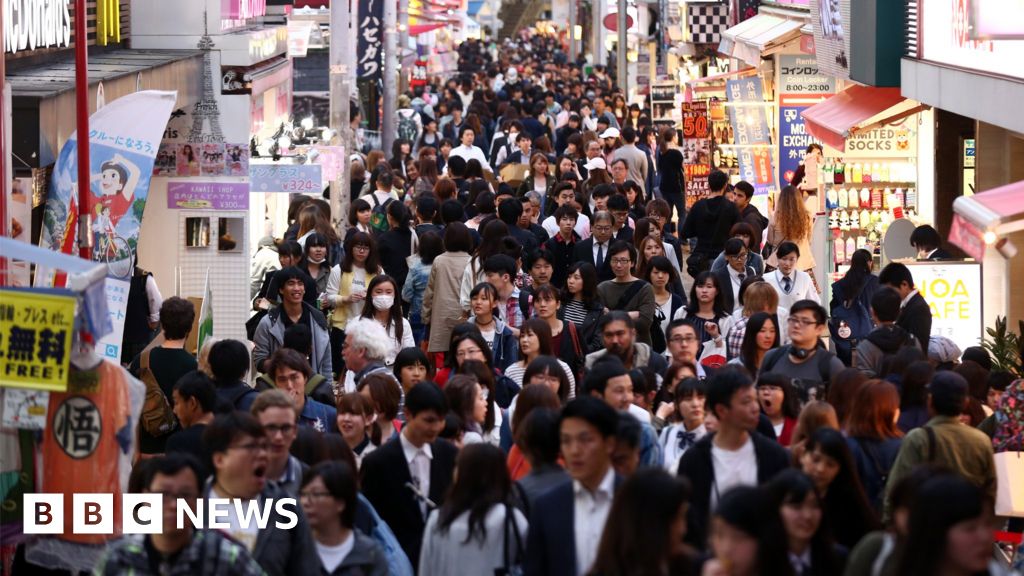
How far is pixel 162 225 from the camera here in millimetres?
15492

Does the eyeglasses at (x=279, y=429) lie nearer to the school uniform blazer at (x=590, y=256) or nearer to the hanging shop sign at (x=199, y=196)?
the school uniform blazer at (x=590, y=256)

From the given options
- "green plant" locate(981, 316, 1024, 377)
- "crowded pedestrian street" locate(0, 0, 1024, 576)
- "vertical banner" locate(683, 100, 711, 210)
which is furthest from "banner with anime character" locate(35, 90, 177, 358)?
"vertical banner" locate(683, 100, 711, 210)

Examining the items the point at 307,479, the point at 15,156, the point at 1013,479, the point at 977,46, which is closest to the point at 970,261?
the point at 977,46

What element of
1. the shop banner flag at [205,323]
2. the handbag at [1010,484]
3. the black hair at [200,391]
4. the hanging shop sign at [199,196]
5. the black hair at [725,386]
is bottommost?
the handbag at [1010,484]

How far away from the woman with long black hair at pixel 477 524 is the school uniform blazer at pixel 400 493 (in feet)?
3.51

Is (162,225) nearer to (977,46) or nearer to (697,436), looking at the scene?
(977,46)

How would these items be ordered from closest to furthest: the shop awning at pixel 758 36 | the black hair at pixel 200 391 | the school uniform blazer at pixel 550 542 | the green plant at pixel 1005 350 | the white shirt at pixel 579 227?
the school uniform blazer at pixel 550 542 < the black hair at pixel 200 391 < the green plant at pixel 1005 350 < the white shirt at pixel 579 227 < the shop awning at pixel 758 36

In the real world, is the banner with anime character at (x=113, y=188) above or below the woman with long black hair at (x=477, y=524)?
above

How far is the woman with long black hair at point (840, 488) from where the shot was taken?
6.87 metres

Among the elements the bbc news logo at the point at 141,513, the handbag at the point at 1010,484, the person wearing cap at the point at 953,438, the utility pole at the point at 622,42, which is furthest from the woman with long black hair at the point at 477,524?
the utility pole at the point at 622,42

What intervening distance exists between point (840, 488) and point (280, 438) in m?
2.16

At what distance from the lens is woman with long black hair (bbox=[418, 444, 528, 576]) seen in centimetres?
647

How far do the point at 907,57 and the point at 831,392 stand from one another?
873cm

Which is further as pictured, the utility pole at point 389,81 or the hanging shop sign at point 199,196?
the utility pole at point 389,81
